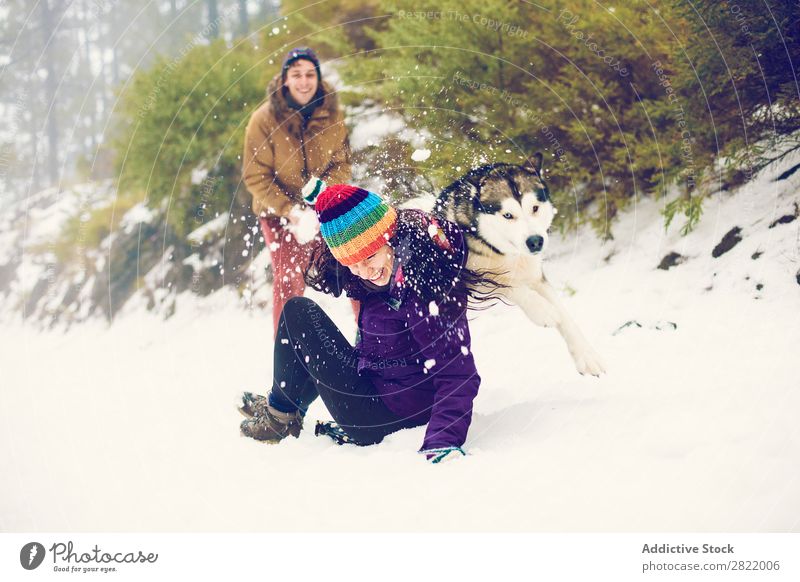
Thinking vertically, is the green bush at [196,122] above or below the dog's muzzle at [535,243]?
above

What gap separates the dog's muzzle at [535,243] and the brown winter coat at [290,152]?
2.23ft

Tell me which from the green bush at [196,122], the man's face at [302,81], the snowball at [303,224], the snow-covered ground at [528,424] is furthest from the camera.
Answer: the green bush at [196,122]

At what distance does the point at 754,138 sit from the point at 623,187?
1.57ft

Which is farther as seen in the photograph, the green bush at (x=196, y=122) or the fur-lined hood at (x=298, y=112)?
the green bush at (x=196, y=122)

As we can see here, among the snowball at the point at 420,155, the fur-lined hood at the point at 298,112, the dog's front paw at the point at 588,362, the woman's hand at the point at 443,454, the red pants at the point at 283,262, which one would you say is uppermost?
the fur-lined hood at the point at 298,112

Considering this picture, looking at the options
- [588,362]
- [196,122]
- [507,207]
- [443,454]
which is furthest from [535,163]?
[196,122]

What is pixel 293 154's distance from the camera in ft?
7.86

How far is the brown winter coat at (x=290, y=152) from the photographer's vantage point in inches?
92.9

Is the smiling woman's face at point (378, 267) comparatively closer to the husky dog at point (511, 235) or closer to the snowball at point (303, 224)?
the husky dog at point (511, 235)

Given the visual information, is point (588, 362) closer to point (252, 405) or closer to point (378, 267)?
point (378, 267)

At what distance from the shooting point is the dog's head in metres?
2.09

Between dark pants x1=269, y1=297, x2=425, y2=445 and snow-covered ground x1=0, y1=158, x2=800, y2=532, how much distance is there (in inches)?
2.9

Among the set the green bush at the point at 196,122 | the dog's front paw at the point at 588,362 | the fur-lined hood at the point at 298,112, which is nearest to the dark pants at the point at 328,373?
the dog's front paw at the point at 588,362

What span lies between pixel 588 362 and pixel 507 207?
549mm
